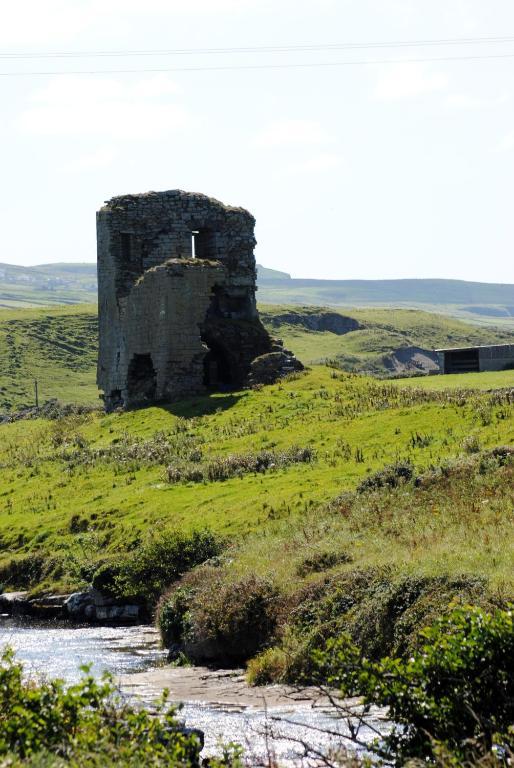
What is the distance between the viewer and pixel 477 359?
50094 millimetres

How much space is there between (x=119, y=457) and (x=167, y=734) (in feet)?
86.6

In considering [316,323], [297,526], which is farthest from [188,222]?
[316,323]

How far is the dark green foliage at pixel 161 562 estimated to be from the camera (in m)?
24.9

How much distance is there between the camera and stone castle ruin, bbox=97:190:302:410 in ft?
149

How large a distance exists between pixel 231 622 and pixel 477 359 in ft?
104

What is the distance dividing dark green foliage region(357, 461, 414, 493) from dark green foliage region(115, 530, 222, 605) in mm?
3290

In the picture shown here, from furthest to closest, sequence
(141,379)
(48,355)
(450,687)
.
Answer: (48,355) < (141,379) < (450,687)

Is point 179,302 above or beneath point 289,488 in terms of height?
above

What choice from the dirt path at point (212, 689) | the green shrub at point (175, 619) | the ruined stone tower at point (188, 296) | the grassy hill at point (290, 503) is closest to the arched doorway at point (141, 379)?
the ruined stone tower at point (188, 296)

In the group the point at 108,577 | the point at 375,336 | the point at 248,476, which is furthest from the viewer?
the point at 375,336

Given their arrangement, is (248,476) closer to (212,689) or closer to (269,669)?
(269,669)

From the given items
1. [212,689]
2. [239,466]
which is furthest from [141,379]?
[212,689]

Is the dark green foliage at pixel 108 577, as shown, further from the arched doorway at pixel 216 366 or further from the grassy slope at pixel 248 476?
the arched doorway at pixel 216 366


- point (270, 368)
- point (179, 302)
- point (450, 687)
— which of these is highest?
point (179, 302)
